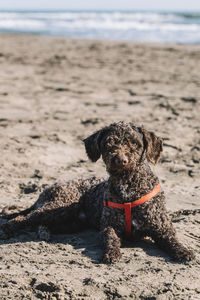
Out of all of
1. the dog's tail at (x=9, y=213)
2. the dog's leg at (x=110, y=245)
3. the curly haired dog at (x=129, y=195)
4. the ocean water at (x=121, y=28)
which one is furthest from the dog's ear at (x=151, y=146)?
the ocean water at (x=121, y=28)

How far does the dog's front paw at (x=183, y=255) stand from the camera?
3.97 m

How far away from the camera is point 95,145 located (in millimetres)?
4383

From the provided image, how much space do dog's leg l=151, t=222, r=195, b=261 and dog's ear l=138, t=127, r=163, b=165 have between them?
68cm

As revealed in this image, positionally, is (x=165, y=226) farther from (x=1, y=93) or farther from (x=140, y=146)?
(x=1, y=93)

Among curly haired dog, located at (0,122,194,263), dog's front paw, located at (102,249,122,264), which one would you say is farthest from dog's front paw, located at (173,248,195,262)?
dog's front paw, located at (102,249,122,264)

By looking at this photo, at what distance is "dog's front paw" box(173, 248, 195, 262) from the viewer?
13.0ft

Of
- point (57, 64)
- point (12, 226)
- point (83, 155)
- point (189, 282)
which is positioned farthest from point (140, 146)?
point (57, 64)

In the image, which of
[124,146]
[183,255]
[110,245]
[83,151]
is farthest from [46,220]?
[83,151]

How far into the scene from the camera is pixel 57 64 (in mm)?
15633

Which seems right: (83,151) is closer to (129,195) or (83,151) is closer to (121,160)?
(129,195)

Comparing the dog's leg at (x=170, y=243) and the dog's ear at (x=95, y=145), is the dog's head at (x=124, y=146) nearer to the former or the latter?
the dog's ear at (x=95, y=145)

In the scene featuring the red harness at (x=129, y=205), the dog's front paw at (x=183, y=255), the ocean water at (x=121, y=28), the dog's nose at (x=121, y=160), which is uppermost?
the ocean water at (x=121, y=28)

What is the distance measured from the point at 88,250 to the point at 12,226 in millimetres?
1001

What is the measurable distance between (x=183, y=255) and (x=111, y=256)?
2.19ft
